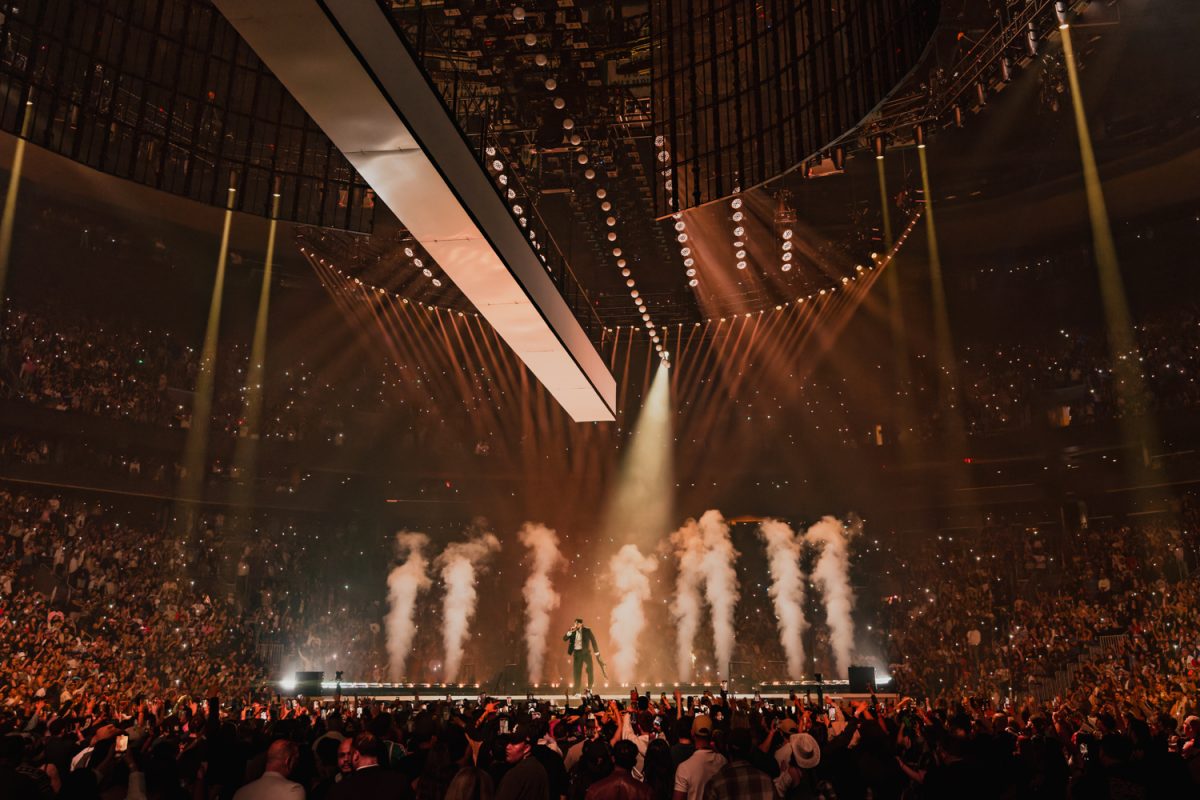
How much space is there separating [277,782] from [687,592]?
1869 centimetres

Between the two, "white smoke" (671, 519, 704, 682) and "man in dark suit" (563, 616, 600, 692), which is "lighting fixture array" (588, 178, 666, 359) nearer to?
"man in dark suit" (563, 616, 600, 692)

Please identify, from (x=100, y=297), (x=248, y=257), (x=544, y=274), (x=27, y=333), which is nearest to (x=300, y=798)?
(x=544, y=274)

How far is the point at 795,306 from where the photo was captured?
19.8 meters

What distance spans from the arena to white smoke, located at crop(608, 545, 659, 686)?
0.11 m

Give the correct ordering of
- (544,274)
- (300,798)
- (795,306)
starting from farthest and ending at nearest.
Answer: (795,306)
(544,274)
(300,798)

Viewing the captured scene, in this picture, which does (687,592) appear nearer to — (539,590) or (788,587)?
(788,587)

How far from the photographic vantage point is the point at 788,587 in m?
21.0

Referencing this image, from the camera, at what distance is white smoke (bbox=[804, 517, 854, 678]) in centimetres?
2019

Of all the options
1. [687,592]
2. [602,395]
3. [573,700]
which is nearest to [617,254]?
[602,395]

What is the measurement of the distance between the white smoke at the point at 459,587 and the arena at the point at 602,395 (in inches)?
3.4

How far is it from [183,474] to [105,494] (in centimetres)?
148

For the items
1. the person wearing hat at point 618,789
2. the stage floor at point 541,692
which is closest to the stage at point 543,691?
the stage floor at point 541,692

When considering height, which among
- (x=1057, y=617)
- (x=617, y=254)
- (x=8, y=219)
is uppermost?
(x=8, y=219)

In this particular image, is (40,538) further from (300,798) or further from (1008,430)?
(1008,430)
